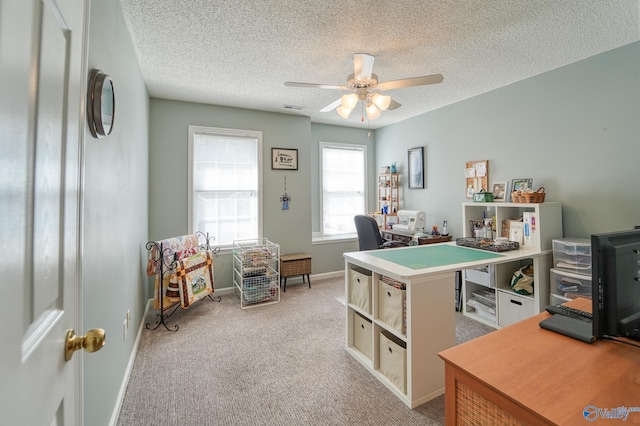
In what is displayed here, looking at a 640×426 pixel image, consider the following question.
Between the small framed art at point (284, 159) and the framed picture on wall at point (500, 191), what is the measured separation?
106 inches

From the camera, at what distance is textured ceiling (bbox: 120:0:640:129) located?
1.92 meters

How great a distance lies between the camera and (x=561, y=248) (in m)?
2.53

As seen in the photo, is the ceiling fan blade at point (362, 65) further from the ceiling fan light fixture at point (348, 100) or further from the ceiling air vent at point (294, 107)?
the ceiling air vent at point (294, 107)

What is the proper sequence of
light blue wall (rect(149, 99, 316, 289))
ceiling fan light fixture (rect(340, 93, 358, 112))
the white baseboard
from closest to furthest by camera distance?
the white baseboard, ceiling fan light fixture (rect(340, 93, 358, 112)), light blue wall (rect(149, 99, 316, 289))

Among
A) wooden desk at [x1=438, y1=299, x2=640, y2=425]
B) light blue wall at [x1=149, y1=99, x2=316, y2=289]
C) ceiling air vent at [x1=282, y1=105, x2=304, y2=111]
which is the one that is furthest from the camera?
ceiling air vent at [x1=282, y1=105, x2=304, y2=111]

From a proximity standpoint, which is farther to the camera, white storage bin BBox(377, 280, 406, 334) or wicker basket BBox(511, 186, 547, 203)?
wicker basket BBox(511, 186, 547, 203)

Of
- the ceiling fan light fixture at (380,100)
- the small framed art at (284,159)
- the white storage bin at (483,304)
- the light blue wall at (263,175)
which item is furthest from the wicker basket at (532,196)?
the small framed art at (284,159)

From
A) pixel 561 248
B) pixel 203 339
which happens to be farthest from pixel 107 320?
pixel 561 248

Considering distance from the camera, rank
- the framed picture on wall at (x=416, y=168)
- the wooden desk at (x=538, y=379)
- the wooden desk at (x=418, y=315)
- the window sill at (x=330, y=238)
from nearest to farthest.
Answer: the wooden desk at (x=538, y=379) < the wooden desk at (x=418, y=315) < the framed picture on wall at (x=416, y=168) < the window sill at (x=330, y=238)

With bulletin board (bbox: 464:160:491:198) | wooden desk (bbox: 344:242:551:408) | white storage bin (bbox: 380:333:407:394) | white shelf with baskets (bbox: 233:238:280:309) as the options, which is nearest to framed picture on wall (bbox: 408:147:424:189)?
bulletin board (bbox: 464:160:491:198)

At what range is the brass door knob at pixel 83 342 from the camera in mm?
679

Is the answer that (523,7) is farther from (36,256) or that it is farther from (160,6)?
(36,256)

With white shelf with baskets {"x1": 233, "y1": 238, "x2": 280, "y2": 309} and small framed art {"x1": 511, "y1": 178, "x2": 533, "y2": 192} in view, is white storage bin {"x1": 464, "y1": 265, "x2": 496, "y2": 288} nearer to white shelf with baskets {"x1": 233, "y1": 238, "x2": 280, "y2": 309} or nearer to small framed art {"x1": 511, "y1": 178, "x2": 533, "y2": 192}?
small framed art {"x1": 511, "y1": 178, "x2": 533, "y2": 192}

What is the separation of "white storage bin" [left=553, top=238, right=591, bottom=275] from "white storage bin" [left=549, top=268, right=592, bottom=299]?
0.06 meters
